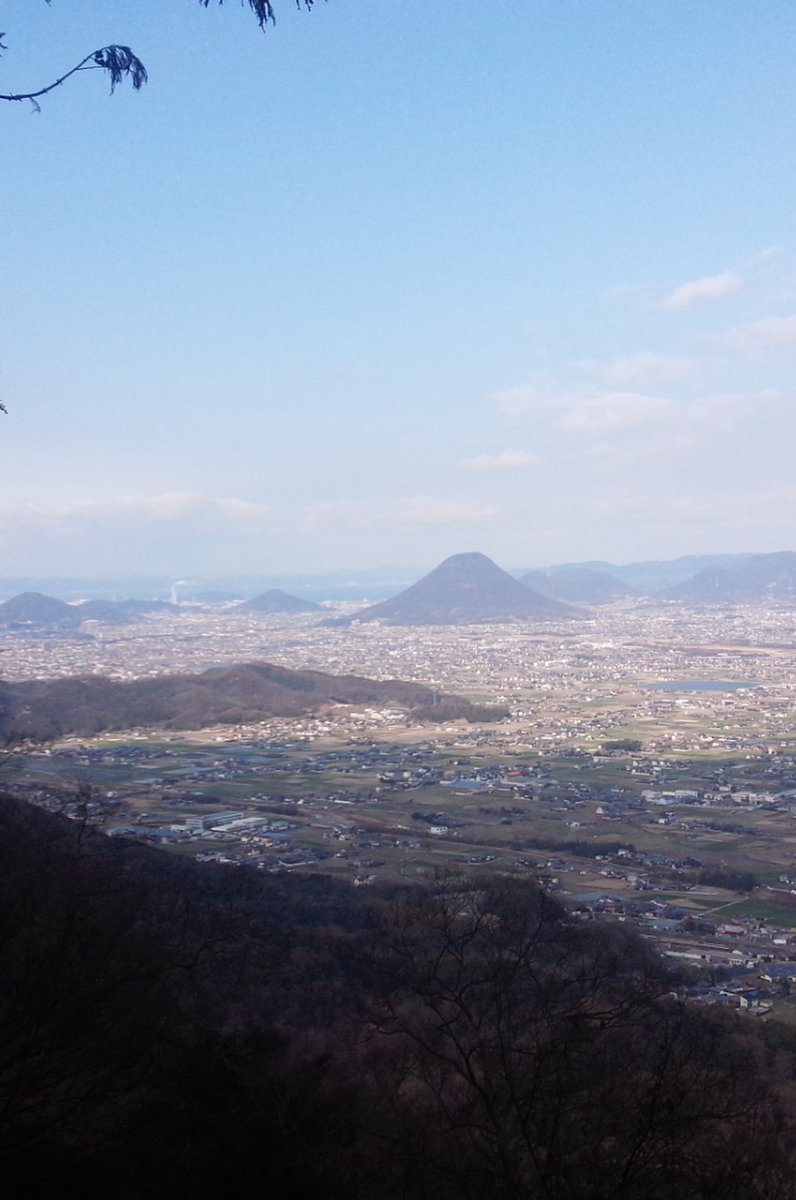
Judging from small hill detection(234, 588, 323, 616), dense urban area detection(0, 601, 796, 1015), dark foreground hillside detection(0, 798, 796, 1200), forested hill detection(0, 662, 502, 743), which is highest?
small hill detection(234, 588, 323, 616)

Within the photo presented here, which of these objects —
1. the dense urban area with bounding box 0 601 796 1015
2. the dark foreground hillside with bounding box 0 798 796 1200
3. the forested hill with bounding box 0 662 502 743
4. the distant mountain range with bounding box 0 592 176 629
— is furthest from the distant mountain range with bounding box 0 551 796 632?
the dark foreground hillside with bounding box 0 798 796 1200

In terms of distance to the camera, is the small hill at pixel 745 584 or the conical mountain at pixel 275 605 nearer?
the conical mountain at pixel 275 605

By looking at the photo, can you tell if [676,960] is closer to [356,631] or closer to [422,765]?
[422,765]

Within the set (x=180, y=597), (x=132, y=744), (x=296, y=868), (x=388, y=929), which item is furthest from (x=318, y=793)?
(x=180, y=597)

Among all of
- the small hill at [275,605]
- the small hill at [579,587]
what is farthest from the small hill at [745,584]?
the small hill at [275,605]

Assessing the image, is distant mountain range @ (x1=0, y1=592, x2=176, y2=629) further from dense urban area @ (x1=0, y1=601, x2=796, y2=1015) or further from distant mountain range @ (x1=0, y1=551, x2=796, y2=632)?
dense urban area @ (x1=0, y1=601, x2=796, y2=1015)

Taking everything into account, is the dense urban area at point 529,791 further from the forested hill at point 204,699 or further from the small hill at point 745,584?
the small hill at point 745,584

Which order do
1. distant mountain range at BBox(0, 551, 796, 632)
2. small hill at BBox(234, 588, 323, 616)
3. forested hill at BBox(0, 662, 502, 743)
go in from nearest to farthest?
forested hill at BBox(0, 662, 502, 743) → distant mountain range at BBox(0, 551, 796, 632) → small hill at BBox(234, 588, 323, 616)
